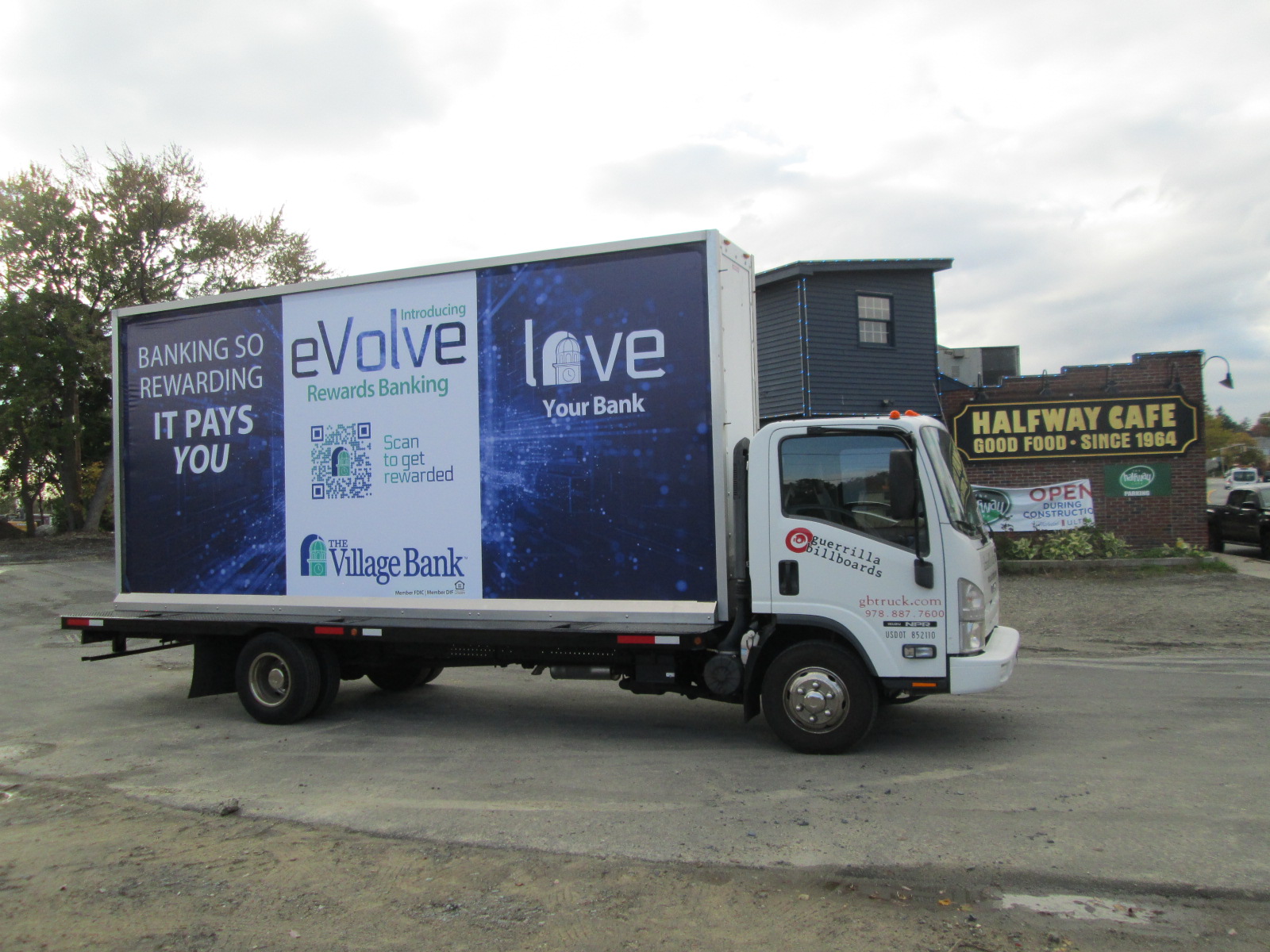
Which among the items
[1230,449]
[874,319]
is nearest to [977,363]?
[874,319]

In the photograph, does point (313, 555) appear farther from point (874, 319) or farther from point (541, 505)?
point (874, 319)

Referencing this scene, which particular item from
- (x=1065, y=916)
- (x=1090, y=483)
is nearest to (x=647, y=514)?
(x=1065, y=916)

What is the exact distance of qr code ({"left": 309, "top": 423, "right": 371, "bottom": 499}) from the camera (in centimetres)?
751

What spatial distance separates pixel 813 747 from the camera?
6320mm

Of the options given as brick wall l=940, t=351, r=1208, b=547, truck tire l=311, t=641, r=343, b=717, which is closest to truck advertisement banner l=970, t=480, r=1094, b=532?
brick wall l=940, t=351, r=1208, b=547

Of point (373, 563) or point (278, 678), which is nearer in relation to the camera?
point (373, 563)

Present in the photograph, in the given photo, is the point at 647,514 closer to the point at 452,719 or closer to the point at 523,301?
the point at 523,301

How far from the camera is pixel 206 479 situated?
814 centimetres

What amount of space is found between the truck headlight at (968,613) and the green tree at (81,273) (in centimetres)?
2986

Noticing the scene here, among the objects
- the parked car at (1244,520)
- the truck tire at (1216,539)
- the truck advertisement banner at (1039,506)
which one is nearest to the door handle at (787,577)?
the truck advertisement banner at (1039,506)

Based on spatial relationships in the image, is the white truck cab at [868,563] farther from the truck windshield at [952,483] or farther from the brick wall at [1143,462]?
the brick wall at [1143,462]

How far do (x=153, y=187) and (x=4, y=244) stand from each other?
4836 mm

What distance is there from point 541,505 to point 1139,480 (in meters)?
14.4

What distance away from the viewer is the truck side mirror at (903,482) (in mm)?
6020
